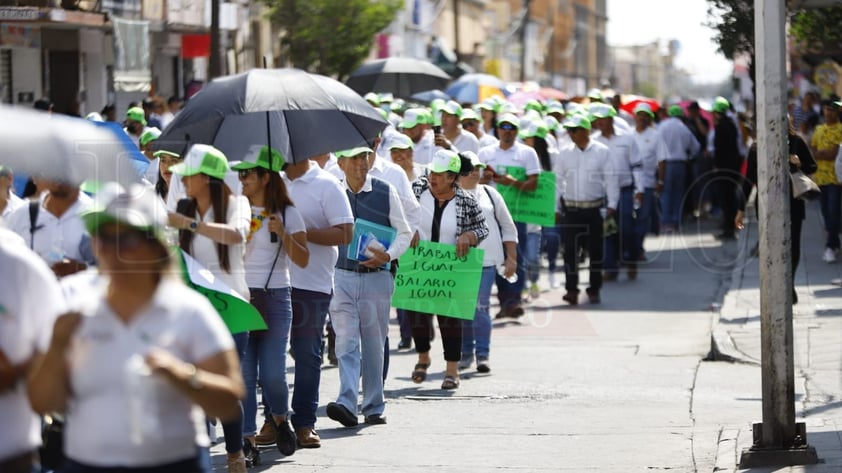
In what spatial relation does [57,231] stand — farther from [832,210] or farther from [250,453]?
[832,210]

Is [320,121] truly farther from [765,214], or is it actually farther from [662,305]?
[662,305]

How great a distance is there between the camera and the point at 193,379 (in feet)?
15.2

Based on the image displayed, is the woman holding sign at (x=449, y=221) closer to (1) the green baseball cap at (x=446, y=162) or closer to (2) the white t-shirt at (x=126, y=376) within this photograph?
(1) the green baseball cap at (x=446, y=162)

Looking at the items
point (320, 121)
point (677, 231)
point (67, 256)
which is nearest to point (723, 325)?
point (320, 121)

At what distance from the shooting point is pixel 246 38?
40719 millimetres

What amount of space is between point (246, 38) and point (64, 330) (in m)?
36.4

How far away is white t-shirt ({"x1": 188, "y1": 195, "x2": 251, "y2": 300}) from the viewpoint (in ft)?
26.6

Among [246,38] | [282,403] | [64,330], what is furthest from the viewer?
[246,38]

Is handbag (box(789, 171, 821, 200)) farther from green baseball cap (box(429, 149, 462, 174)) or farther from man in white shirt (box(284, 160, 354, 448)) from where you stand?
man in white shirt (box(284, 160, 354, 448))

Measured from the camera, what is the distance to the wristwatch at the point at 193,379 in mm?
4633

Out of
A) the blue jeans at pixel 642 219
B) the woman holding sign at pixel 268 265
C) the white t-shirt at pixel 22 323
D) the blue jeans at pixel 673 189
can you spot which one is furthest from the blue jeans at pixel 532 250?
the white t-shirt at pixel 22 323

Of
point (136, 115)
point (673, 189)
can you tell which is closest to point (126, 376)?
point (136, 115)

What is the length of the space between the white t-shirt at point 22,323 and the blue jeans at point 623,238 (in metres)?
13.8

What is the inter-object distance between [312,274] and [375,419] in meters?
1.38
